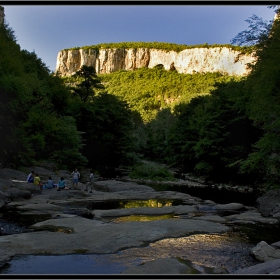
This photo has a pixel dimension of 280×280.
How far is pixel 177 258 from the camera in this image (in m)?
8.95

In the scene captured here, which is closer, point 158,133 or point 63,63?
point 158,133

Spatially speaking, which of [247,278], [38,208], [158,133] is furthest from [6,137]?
[158,133]

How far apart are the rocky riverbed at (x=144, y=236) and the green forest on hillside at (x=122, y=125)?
6121 millimetres

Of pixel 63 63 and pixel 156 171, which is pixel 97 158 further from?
pixel 63 63

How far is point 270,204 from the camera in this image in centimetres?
1725

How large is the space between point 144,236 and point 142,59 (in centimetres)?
15903

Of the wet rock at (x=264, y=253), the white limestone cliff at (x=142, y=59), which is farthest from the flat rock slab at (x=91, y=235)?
the white limestone cliff at (x=142, y=59)

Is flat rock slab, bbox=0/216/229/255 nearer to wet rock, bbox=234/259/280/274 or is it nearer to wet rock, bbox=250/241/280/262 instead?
wet rock, bbox=250/241/280/262

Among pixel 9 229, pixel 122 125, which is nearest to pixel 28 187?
pixel 9 229

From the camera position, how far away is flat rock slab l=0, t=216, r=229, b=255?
974cm

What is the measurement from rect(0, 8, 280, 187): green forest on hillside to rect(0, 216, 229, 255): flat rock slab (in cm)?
909

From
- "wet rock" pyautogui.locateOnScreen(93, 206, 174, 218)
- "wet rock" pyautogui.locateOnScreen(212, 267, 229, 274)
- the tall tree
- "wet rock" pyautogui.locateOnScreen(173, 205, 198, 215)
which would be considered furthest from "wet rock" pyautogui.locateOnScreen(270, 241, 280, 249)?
the tall tree

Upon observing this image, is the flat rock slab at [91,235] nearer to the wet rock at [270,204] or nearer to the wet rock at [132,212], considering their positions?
the wet rock at [132,212]

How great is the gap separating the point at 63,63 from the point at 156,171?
14330 centimetres
